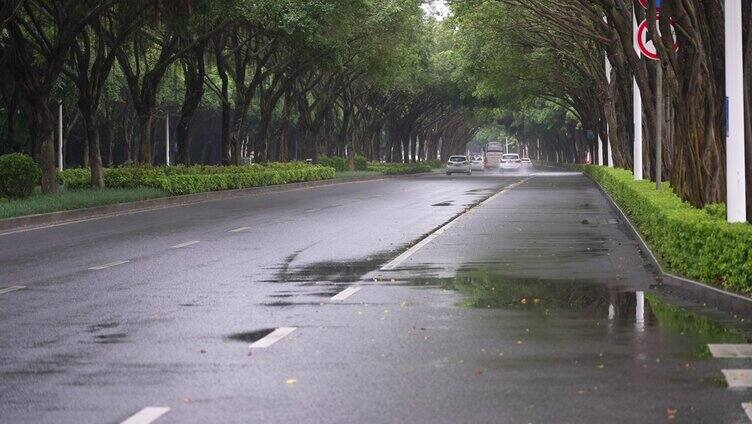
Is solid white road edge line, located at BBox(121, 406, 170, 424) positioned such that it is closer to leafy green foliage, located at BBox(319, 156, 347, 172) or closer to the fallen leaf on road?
the fallen leaf on road

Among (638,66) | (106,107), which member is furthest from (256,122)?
(638,66)

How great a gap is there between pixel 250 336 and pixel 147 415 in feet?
12.2

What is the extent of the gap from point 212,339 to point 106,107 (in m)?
64.5

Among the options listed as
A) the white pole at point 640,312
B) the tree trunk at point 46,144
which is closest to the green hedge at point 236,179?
the tree trunk at point 46,144

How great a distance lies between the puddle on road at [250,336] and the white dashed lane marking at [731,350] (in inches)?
148

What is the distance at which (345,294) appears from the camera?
15727mm

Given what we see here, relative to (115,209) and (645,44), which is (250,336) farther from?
(115,209)

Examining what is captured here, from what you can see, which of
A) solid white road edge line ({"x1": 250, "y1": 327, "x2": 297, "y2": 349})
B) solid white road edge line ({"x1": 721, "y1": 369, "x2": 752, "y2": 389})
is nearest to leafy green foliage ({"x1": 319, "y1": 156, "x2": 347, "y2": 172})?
solid white road edge line ({"x1": 250, "y1": 327, "x2": 297, "y2": 349})

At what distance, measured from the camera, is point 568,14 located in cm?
4453

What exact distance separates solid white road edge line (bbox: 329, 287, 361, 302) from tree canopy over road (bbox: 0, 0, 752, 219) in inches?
233

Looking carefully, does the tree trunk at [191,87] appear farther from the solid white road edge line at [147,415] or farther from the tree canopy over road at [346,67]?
the solid white road edge line at [147,415]

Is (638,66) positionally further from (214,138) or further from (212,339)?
(214,138)

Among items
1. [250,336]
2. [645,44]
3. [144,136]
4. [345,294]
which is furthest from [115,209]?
[250,336]

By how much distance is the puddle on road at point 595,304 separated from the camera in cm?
1229
